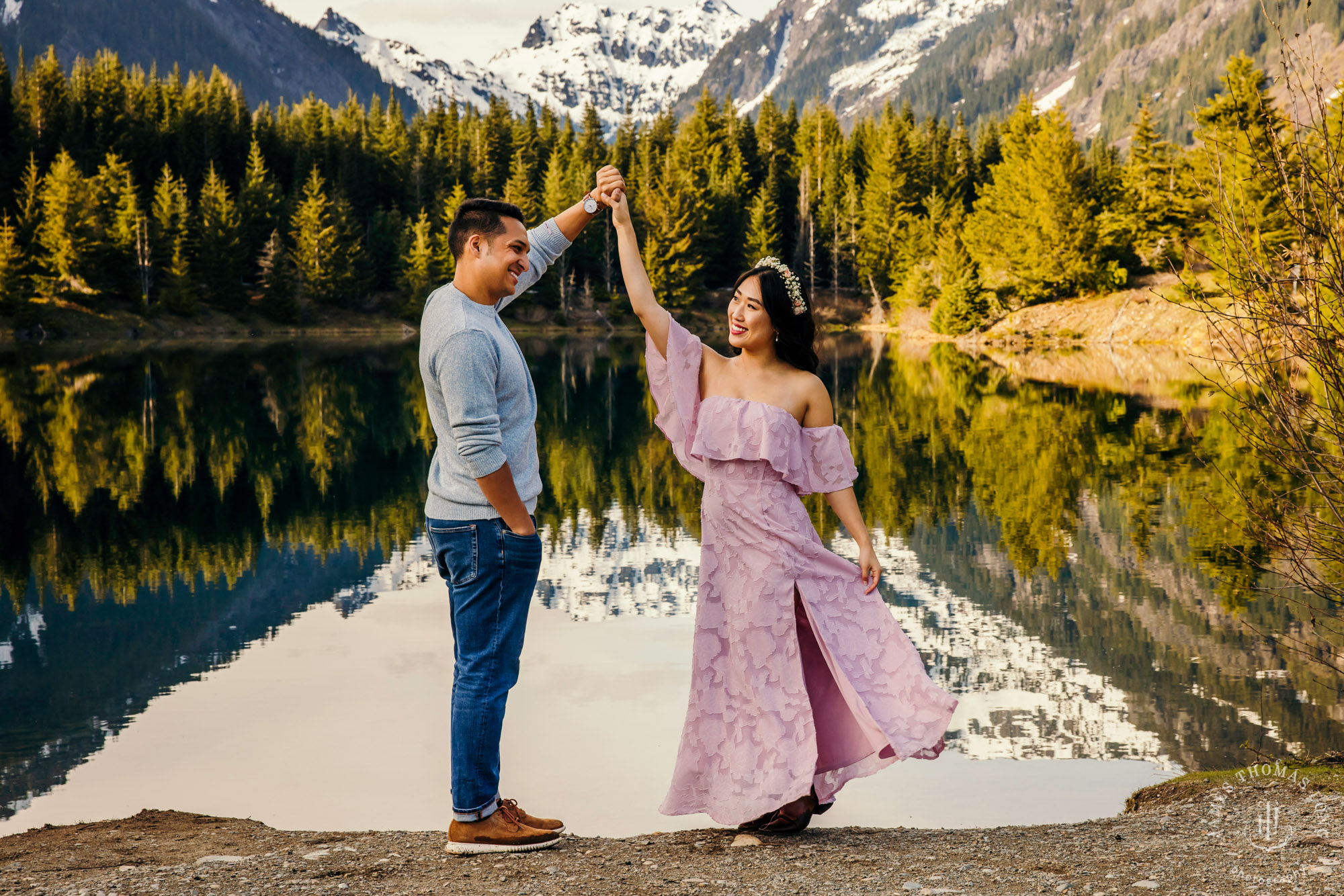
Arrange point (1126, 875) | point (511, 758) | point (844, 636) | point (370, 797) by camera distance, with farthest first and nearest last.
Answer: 1. point (511, 758)
2. point (370, 797)
3. point (844, 636)
4. point (1126, 875)

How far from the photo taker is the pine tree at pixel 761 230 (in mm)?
71688

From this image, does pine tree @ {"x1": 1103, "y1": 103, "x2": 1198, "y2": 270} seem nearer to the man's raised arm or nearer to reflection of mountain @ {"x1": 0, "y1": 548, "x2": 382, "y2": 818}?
reflection of mountain @ {"x1": 0, "y1": 548, "x2": 382, "y2": 818}

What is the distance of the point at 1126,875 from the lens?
4.03 meters

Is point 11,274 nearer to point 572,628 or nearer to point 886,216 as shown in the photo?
point 572,628

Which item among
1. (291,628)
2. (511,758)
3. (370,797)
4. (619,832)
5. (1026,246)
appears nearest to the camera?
(619,832)

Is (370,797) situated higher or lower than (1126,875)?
lower

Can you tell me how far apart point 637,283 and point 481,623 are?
168 cm

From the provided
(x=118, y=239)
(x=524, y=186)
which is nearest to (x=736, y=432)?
(x=118, y=239)

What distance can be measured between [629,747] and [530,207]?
6713 cm

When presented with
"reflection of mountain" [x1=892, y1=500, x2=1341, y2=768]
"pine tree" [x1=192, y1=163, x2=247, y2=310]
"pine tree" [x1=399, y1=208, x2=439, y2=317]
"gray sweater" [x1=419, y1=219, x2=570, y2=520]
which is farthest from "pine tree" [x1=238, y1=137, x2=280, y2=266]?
"gray sweater" [x1=419, y1=219, x2=570, y2=520]

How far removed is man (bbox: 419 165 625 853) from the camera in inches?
163

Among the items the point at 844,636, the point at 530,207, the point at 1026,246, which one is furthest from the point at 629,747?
the point at 530,207

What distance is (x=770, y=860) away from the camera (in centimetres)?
434

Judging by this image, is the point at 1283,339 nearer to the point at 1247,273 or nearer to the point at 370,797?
the point at 1247,273
